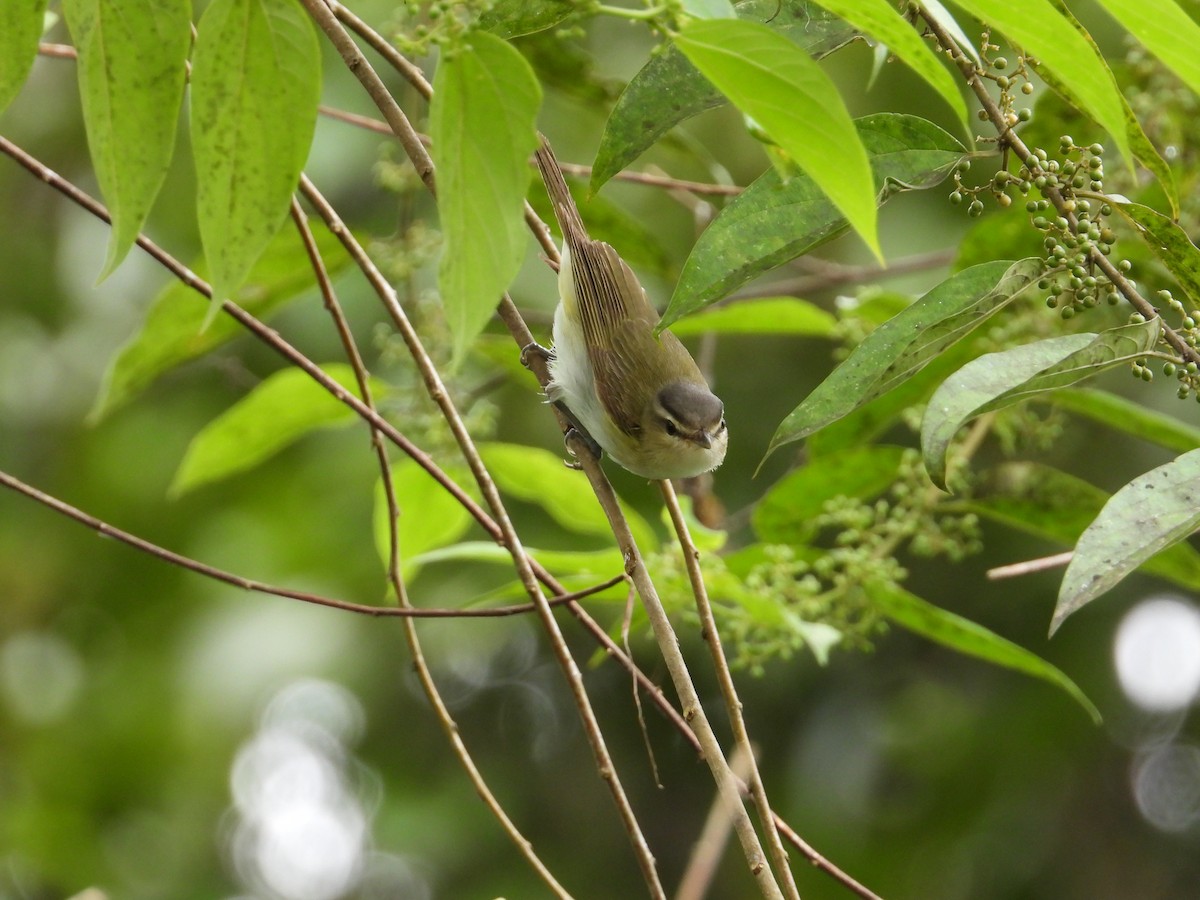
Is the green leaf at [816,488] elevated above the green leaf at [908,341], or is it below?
below

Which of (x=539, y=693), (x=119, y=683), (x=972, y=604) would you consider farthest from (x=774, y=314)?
(x=539, y=693)

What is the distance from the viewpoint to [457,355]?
1027 millimetres

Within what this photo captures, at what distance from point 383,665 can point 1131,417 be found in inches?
153

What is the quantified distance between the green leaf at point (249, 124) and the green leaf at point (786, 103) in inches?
15.0

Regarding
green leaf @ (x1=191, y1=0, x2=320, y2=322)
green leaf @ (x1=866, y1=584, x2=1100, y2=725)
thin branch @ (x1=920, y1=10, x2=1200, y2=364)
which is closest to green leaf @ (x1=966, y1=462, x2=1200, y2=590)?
green leaf @ (x1=866, y1=584, x2=1100, y2=725)

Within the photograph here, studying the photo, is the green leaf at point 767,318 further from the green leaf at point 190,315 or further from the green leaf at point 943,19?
the green leaf at point 943,19

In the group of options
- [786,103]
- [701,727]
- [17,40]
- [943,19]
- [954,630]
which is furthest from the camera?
[954,630]

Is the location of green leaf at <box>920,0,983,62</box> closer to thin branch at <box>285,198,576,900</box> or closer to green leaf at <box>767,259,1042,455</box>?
green leaf at <box>767,259,1042,455</box>

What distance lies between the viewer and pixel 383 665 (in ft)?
18.2

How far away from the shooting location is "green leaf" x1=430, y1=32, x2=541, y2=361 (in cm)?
103

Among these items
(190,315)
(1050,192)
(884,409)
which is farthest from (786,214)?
(190,315)

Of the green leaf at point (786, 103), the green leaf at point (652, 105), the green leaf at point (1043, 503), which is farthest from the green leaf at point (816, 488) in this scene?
the green leaf at point (786, 103)

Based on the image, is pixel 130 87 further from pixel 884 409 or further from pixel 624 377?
pixel 624 377

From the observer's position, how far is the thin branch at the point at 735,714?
137 centimetres
